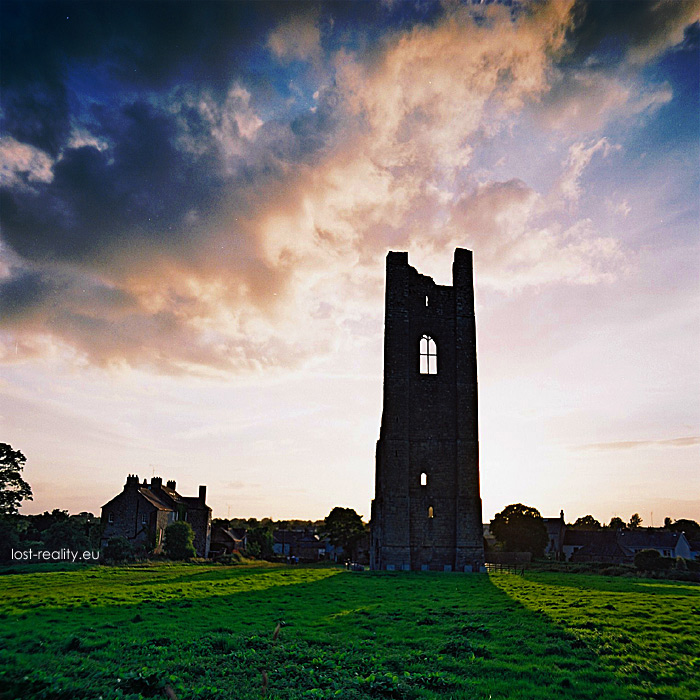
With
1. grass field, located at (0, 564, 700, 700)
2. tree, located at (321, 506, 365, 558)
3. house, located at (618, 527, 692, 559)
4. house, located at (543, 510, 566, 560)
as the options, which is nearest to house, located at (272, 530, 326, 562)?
tree, located at (321, 506, 365, 558)

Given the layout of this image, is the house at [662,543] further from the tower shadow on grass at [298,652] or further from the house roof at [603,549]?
the tower shadow on grass at [298,652]

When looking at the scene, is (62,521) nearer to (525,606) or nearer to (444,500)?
(444,500)

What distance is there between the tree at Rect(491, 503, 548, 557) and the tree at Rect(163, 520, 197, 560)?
33.8 metres

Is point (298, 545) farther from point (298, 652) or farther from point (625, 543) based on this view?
point (298, 652)

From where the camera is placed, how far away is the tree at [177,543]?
51594mm

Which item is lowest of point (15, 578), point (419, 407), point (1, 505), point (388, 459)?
point (15, 578)

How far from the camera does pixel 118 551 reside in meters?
42.6

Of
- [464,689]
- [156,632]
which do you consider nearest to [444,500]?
[156,632]

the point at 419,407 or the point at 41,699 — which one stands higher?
the point at 419,407

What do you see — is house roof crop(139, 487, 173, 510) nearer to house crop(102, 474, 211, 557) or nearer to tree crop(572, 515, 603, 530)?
house crop(102, 474, 211, 557)

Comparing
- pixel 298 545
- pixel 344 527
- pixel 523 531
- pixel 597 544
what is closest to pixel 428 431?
pixel 523 531

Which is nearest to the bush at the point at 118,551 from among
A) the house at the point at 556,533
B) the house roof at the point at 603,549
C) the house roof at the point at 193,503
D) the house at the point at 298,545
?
the house roof at the point at 193,503

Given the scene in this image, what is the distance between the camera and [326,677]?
30.9ft

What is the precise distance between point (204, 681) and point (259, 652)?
197 cm
